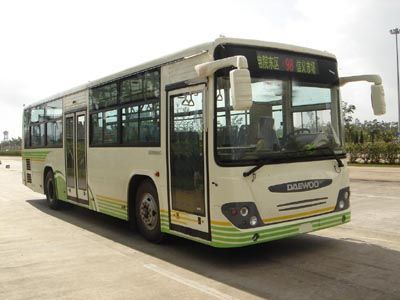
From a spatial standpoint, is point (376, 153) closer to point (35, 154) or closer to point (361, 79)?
point (35, 154)

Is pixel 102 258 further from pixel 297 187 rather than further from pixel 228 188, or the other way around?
pixel 297 187

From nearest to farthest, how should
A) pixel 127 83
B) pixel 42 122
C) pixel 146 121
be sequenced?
pixel 146 121, pixel 127 83, pixel 42 122

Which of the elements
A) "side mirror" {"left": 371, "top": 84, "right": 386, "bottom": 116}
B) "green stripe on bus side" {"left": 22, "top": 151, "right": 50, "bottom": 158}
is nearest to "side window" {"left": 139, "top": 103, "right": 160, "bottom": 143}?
"side mirror" {"left": 371, "top": 84, "right": 386, "bottom": 116}

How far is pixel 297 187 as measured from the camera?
6906mm

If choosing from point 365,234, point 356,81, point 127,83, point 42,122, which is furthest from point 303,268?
point 42,122

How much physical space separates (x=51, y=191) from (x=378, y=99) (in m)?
9.04

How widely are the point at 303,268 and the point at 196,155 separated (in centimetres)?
203

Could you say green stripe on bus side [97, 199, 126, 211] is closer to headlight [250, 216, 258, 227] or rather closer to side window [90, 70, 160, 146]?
side window [90, 70, 160, 146]

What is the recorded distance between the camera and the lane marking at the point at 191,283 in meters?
5.53

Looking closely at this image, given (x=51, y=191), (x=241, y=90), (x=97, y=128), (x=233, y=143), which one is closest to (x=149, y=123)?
(x=233, y=143)

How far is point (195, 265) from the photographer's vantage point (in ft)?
22.7

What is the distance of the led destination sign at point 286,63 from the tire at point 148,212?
271cm

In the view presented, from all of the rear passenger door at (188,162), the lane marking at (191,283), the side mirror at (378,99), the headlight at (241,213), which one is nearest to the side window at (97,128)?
the rear passenger door at (188,162)

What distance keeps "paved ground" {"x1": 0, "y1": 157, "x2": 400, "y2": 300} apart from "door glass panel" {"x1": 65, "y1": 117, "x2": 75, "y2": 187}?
182 cm
